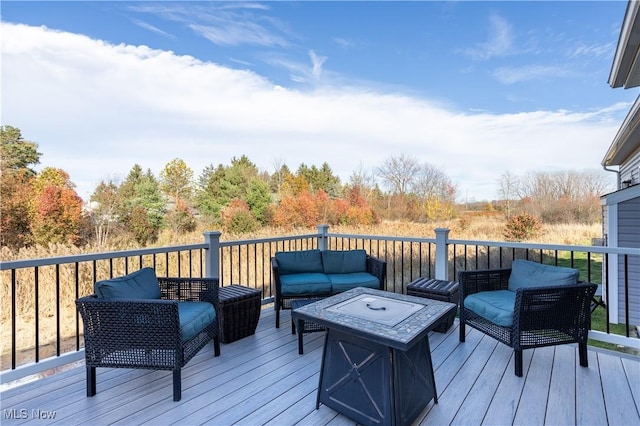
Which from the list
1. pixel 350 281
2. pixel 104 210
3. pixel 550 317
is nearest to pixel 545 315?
pixel 550 317

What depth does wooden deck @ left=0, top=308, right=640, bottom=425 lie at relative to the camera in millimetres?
1920

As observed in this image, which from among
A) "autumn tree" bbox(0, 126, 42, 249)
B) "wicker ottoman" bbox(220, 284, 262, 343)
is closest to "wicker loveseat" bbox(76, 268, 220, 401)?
"wicker ottoman" bbox(220, 284, 262, 343)

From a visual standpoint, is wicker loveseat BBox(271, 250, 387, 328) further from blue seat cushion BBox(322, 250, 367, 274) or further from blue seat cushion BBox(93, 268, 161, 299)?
blue seat cushion BBox(93, 268, 161, 299)

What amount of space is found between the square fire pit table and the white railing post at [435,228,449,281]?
1.81 m

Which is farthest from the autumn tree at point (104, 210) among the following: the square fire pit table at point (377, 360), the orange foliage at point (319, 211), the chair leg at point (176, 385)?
the square fire pit table at point (377, 360)

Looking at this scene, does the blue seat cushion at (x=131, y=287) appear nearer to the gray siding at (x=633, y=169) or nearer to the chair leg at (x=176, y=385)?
the chair leg at (x=176, y=385)

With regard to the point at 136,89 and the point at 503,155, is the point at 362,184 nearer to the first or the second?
the point at 503,155

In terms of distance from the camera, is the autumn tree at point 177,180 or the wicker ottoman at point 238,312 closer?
the wicker ottoman at point 238,312

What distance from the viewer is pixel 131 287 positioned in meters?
2.46

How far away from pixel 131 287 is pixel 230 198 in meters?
12.7

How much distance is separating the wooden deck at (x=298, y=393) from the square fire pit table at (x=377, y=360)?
Result: 163mm

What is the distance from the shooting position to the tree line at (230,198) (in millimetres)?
9625

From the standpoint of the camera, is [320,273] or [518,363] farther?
[320,273]

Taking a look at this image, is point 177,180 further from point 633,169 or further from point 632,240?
point 633,169
